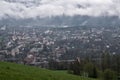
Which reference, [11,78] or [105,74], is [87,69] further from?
[11,78]

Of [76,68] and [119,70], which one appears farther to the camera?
[119,70]

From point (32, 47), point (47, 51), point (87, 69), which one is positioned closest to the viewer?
point (87, 69)

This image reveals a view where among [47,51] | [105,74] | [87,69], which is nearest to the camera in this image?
[105,74]

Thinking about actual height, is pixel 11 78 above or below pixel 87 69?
above

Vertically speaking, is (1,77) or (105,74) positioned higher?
(1,77)

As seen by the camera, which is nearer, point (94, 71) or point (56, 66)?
point (94, 71)

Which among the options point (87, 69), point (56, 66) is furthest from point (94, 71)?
point (56, 66)

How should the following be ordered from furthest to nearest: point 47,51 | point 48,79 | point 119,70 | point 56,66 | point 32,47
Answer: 1. point 32,47
2. point 47,51
3. point 56,66
4. point 119,70
5. point 48,79

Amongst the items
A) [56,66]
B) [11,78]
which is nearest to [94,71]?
[56,66]

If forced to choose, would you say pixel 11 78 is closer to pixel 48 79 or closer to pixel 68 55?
pixel 48 79
